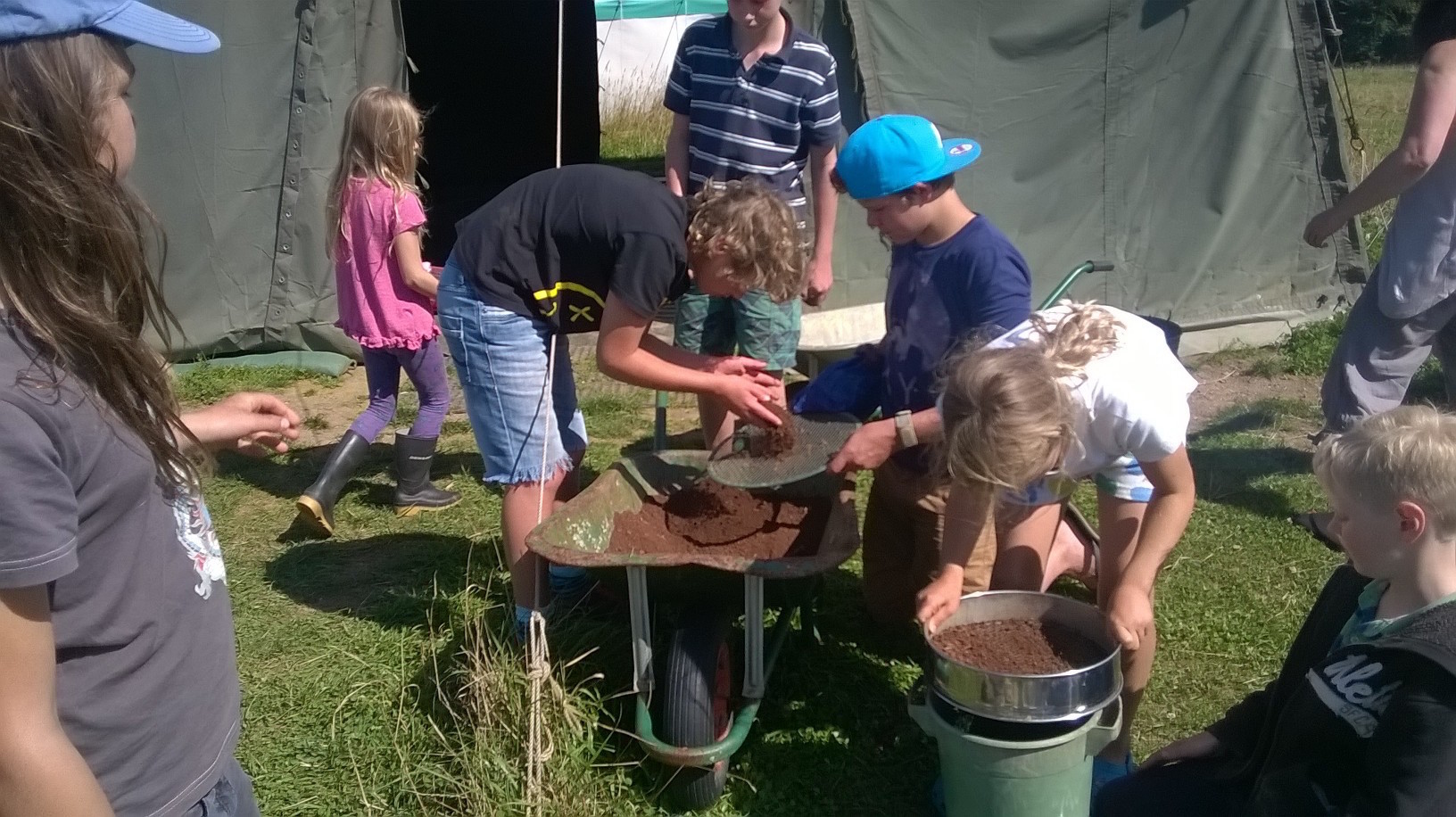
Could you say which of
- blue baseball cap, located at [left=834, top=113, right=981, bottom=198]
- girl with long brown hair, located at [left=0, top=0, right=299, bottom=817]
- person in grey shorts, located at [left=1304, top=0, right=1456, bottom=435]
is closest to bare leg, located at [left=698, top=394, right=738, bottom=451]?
blue baseball cap, located at [left=834, top=113, right=981, bottom=198]

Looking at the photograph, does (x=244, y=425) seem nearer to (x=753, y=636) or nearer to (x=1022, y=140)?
(x=753, y=636)

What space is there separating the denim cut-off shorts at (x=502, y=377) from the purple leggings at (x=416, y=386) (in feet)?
4.43

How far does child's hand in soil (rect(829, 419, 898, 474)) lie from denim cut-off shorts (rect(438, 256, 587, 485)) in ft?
2.62

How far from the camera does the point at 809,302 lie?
4.04 meters

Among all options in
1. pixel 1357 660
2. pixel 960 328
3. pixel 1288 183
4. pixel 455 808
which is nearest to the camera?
pixel 1357 660

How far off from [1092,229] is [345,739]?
4.72 m

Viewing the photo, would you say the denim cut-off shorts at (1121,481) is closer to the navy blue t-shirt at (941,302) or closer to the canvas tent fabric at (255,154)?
the navy blue t-shirt at (941,302)

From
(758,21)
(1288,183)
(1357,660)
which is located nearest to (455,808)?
(1357,660)

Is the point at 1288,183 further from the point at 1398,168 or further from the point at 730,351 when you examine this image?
the point at 730,351

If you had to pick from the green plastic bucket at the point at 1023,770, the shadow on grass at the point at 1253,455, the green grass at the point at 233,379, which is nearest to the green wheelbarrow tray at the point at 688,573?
the green plastic bucket at the point at 1023,770

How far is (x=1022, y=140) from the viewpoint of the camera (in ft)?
19.8

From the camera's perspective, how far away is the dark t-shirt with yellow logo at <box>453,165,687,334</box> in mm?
2725

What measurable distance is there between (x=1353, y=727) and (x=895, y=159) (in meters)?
1.55

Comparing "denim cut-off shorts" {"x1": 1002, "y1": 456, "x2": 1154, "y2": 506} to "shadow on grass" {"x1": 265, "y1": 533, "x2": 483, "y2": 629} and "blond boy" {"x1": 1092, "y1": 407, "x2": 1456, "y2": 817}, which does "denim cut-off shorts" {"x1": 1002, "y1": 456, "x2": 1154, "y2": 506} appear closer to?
"blond boy" {"x1": 1092, "y1": 407, "x2": 1456, "y2": 817}
